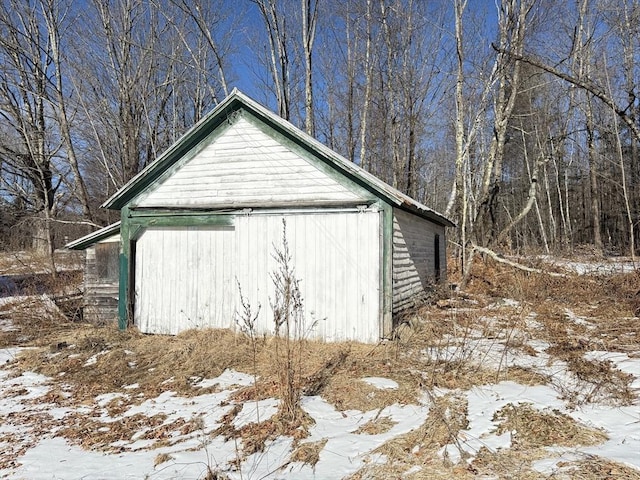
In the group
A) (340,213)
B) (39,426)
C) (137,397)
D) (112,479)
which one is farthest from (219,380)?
(340,213)

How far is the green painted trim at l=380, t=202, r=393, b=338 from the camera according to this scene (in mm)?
7539

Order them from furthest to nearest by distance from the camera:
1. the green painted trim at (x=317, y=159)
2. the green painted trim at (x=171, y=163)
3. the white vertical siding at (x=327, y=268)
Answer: the green painted trim at (x=171, y=163) < the green painted trim at (x=317, y=159) < the white vertical siding at (x=327, y=268)

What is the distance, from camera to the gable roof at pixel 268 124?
301 inches

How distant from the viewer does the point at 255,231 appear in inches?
332

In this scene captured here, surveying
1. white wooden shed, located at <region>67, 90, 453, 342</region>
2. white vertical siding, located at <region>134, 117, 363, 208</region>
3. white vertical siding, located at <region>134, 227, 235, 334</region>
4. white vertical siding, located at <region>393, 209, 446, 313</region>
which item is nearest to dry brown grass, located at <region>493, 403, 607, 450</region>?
white wooden shed, located at <region>67, 90, 453, 342</region>

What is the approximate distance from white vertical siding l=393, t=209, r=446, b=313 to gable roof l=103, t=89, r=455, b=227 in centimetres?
52

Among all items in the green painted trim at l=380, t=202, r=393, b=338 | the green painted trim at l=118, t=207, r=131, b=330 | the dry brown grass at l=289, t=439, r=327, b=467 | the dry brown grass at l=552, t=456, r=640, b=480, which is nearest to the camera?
the dry brown grass at l=552, t=456, r=640, b=480

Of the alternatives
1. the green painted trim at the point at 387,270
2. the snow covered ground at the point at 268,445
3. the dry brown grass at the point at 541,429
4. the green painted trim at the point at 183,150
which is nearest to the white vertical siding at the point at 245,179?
the green painted trim at the point at 183,150

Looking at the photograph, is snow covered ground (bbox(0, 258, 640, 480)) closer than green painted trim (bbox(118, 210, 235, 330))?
Yes

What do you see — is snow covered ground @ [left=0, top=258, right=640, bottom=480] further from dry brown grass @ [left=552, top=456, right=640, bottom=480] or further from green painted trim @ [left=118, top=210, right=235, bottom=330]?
green painted trim @ [left=118, top=210, right=235, bottom=330]

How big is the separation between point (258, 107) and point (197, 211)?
2497 millimetres

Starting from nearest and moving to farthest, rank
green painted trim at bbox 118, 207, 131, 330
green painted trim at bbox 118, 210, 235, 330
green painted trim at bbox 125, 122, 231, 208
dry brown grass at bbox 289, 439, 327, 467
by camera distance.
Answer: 1. dry brown grass at bbox 289, 439, 327, 467
2. green painted trim at bbox 125, 122, 231, 208
3. green painted trim at bbox 118, 210, 235, 330
4. green painted trim at bbox 118, 207, 131, 330

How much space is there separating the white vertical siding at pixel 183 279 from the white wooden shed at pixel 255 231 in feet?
0.07

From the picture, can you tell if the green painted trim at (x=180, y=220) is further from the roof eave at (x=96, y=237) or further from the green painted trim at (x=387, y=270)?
the green painted trim at (x=387, y=270)
